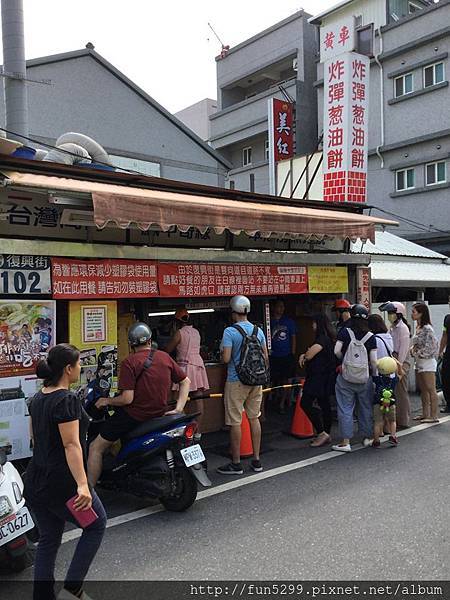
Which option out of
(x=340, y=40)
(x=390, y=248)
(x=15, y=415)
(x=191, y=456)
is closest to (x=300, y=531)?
(x=191, y=456)

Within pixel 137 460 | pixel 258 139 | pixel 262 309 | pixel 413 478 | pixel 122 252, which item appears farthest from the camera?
pixel 258 139

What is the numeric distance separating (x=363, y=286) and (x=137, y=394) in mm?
5307

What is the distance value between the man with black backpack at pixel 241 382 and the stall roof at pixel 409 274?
215 inches

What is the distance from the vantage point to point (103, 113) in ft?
49.4

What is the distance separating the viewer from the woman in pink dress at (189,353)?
6859mm

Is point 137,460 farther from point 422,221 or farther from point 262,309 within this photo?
point 422,221

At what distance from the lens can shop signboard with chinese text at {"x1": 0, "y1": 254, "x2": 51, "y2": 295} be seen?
525 centimetres

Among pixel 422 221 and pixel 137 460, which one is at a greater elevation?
pixel 422 221

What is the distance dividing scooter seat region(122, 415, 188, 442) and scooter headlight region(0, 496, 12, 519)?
138 centimetres

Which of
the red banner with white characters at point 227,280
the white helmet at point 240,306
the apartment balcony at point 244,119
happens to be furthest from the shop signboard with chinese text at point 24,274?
the apartment balcony at point 244,119

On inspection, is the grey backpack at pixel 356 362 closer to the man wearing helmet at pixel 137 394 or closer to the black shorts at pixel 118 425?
the man wearing helmet at pixel 137 394

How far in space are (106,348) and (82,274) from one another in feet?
3.02

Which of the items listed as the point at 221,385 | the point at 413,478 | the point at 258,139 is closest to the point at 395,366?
the point at 413,478

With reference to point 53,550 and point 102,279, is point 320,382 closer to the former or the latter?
point 102,279
